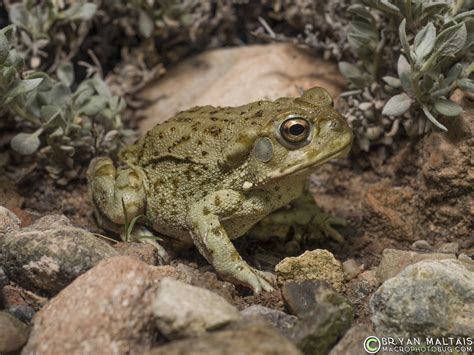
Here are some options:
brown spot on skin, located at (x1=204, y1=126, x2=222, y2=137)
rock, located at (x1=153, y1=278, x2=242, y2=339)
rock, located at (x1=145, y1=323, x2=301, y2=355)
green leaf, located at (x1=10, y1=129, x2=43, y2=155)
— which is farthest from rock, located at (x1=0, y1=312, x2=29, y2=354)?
green leaf, located at (x1=10, y1=129, x2=43, y2=155)

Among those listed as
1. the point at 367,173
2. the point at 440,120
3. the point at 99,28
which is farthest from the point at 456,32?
the point at 99,28

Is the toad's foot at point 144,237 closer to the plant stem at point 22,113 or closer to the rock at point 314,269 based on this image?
the rock at point 314,269

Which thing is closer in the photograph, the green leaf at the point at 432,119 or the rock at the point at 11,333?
the rock at the point at 11,333

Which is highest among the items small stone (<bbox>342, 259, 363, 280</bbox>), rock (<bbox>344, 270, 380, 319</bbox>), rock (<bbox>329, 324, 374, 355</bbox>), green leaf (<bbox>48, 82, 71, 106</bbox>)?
green leaf (<bbox>48, 82, 71, 106</bbox>)

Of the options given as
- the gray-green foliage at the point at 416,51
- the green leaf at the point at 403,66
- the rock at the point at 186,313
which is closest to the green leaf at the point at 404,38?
the gray-green foliage at the point at 416,51

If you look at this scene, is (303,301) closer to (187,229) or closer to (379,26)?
(187,229)

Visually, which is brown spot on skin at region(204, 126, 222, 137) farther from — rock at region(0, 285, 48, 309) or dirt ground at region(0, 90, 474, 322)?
rock at region(0, 285, 48, 309)

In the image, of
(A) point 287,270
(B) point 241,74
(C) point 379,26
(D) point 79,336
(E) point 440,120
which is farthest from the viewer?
(B) point 241,74
